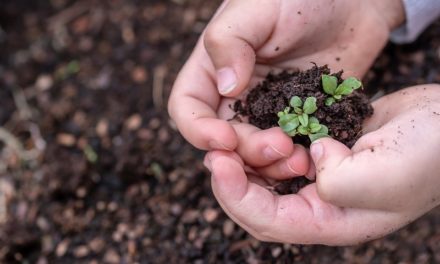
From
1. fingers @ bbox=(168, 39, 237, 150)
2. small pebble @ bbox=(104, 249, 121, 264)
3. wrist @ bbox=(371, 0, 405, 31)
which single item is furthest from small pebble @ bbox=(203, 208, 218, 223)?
wrist @ bbox=(371, 0, 405, 31)

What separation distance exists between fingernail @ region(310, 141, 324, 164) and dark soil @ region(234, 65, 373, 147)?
119 millimetres

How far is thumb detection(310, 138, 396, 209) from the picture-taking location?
1.44 meters

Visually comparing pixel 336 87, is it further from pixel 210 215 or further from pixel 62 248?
pixel 62 248

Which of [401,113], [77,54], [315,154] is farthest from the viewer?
[77,54]

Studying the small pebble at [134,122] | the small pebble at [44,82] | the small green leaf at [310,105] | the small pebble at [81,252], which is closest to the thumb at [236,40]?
the small green leaf at [310,105]

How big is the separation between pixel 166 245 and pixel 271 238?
1.95 feet

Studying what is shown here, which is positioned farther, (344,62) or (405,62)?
(405,62)

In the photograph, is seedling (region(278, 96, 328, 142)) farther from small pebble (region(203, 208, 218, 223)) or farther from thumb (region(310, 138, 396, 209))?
small pebble (region(203, 208, 218, 223))

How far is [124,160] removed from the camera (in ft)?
7.57

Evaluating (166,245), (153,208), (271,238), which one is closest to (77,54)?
(153,208)

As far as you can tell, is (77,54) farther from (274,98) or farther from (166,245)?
(274,98)

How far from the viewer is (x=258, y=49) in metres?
1.88

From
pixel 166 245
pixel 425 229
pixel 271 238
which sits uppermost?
pixel 271 238

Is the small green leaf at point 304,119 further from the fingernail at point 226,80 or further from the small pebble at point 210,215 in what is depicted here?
the small pebble at point 210,215
